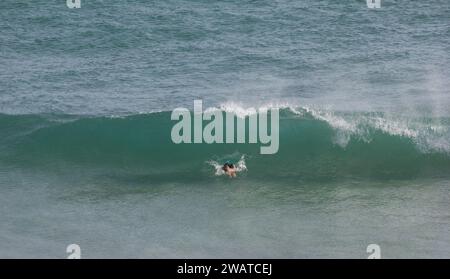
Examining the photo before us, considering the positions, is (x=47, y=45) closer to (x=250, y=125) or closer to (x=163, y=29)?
(x=163, y=29)

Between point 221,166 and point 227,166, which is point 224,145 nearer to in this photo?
point 221,166

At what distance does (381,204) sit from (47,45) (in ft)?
72.7

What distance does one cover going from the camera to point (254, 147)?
37.6m

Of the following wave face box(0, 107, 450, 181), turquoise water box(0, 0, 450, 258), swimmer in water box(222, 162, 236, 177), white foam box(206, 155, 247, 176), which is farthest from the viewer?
wave face box(0, 107, 450, 181)

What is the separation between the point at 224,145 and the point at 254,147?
3.84 feet

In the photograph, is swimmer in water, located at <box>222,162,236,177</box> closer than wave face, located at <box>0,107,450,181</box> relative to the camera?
Yes

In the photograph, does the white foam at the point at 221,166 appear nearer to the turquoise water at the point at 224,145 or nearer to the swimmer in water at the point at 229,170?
the turquoise water at the point at 224,145

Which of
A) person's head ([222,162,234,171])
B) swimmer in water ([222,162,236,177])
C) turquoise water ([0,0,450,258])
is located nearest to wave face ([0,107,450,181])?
turquoise water ([0,0,450,258])

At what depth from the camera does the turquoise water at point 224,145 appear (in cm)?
3119

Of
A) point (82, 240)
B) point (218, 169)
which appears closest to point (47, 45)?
point (218, 169)

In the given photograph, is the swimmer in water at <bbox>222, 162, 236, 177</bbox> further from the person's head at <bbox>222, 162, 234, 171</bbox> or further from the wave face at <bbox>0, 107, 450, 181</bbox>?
the wave face at <bbox>0, 107, 450, 181</bbox>

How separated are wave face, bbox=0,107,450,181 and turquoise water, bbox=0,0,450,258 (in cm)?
7

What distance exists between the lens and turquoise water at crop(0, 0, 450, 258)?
31.2 metres

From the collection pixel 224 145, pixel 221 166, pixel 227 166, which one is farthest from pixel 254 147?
pixel 227 166
